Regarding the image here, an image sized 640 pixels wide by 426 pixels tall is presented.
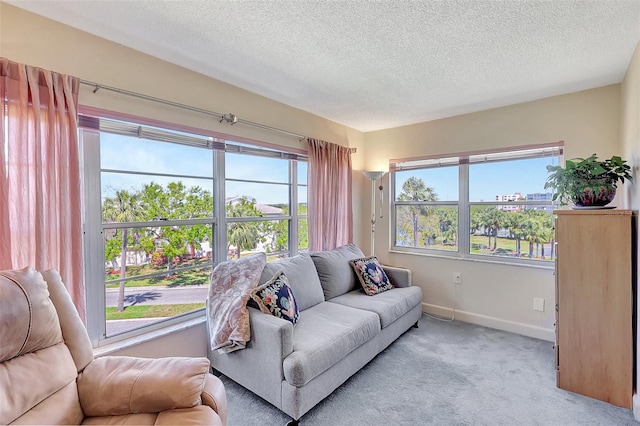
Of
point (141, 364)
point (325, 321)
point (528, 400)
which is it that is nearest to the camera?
point (141, 364)

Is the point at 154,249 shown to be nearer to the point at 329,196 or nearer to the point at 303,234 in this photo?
the point at 303,234

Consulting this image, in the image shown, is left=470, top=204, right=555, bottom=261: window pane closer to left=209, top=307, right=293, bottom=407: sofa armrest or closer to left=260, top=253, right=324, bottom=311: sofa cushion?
left=260, top=253, right=324, bottom=311: sofa cushion

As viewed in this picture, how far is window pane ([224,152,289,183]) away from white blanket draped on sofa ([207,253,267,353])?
2.89 feet

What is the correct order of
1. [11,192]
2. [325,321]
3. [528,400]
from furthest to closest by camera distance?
[325,321] → [528,400] → [11,192]

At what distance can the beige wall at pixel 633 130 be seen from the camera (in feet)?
6.25

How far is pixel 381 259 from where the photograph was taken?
411 centimetres

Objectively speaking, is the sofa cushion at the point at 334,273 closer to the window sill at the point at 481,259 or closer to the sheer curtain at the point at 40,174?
the window sill at the point at 481,259

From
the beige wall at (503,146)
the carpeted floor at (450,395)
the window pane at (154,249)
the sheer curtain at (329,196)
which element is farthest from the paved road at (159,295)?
the beige wall at (503,146)

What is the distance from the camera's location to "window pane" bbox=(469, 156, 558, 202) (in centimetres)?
300

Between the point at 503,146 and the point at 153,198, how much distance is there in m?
3.41

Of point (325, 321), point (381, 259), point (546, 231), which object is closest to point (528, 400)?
point (325, 321)

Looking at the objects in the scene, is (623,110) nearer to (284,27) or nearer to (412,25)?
(412,25)

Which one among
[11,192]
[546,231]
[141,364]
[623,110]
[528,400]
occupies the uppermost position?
[623,110]

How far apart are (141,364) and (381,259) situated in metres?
3.23
